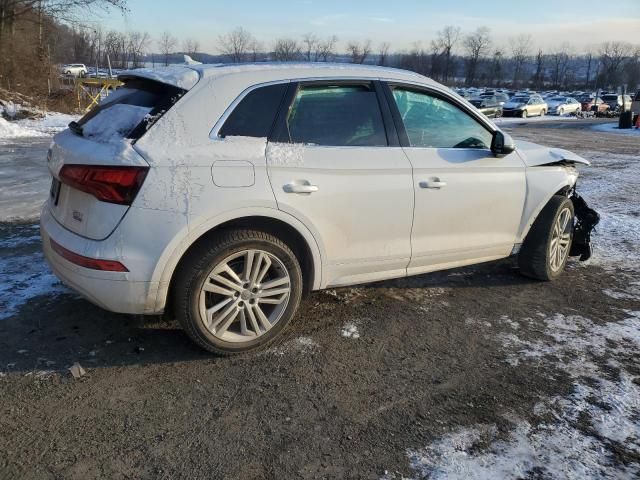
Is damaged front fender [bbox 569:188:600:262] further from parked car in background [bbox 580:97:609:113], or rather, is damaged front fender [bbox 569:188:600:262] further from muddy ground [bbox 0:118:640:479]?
parked car in background [bbox 580:97:609:113]

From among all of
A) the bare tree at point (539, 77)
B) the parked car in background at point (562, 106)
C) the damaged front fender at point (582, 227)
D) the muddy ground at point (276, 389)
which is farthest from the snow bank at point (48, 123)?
the bare tree at point (539, 77)

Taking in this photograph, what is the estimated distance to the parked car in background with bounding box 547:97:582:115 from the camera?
141 feet

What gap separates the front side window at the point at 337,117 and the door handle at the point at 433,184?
1.34ft

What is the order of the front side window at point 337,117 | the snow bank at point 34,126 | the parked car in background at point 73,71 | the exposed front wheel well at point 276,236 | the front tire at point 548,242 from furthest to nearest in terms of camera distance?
1. the parked car in background at point 73,71
2. the snow bank at point 34,126
3. the front tire at point 548,242
4. the front side window at point 337,117
5. the exposed front wheel well at point 276,236

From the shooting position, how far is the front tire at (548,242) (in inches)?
190

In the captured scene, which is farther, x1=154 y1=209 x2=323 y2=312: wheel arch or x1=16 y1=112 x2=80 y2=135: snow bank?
x1=16 y1=112 x2=80 y2=135: snow bank

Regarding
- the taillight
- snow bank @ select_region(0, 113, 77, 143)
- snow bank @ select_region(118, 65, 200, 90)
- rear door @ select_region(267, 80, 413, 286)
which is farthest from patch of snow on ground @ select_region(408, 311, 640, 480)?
snow bank @ select_region(0, 113, 77, 143)

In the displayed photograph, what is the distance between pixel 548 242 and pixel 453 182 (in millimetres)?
1319

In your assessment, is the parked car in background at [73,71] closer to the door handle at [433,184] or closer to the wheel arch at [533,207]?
the wheel arch at [533,207]

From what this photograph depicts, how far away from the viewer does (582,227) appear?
5449 millimetres

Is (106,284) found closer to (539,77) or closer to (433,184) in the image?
(433,184)

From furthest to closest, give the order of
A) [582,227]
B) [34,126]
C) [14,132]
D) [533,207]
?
[34,126], [14,132], [582,227], [533,207]

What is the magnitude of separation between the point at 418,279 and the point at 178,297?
2.50m

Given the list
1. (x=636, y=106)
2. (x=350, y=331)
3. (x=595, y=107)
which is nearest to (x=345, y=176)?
(x=350, y=331)
